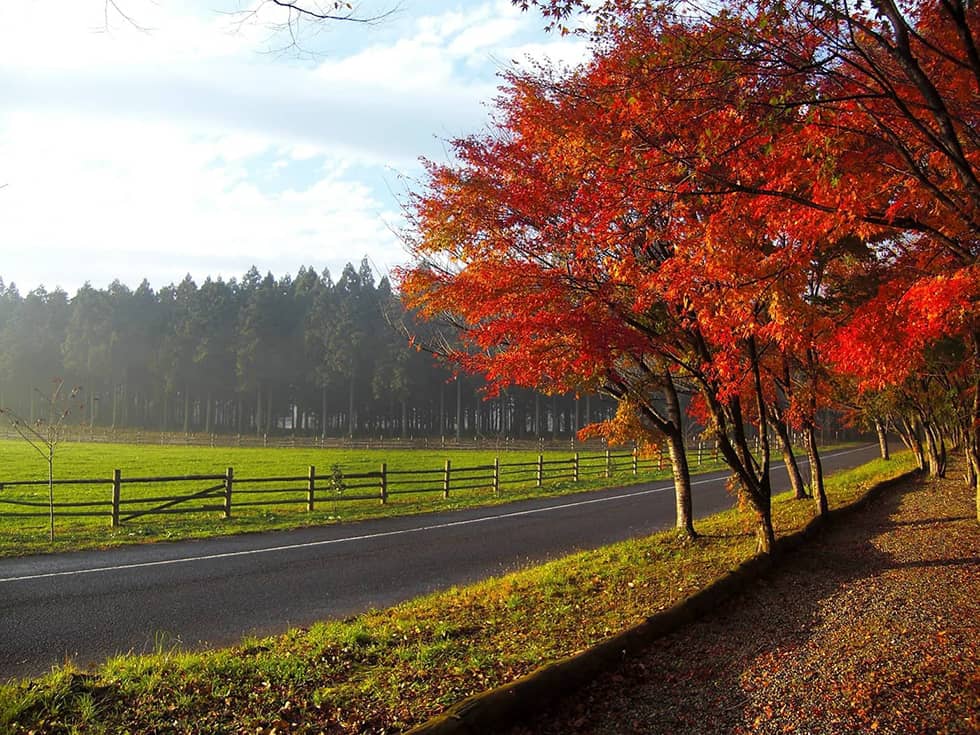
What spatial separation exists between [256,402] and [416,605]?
71259 mm

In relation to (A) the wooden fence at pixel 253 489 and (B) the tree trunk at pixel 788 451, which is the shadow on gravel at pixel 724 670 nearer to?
(A) the wooden fence at pixel 253 489

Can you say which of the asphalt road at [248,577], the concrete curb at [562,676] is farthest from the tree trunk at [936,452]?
the concrete curb at [562,676]

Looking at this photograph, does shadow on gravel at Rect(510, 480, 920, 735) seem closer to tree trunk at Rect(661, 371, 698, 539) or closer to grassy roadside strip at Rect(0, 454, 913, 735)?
grassy roadside strip at Rect(0, 454, 913, 735)

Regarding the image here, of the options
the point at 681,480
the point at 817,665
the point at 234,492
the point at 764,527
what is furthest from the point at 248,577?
the point at 234,492

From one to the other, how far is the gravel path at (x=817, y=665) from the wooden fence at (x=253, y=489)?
5.80 meters

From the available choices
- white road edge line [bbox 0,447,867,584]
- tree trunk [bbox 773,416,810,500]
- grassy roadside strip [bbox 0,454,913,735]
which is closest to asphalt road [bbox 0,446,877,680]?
white road edge line [bbox 0,447,867,584]

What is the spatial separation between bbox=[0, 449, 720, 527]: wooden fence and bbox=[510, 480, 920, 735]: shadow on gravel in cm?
575

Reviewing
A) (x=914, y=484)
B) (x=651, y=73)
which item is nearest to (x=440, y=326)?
(x=651, y=73)

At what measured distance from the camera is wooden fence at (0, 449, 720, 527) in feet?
50.0

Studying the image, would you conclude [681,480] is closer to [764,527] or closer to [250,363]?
[764,527]

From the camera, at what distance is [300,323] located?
70.7m

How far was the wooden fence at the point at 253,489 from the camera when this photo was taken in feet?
50.0

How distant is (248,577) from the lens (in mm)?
10227

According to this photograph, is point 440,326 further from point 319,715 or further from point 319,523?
Answer: point 319,715
